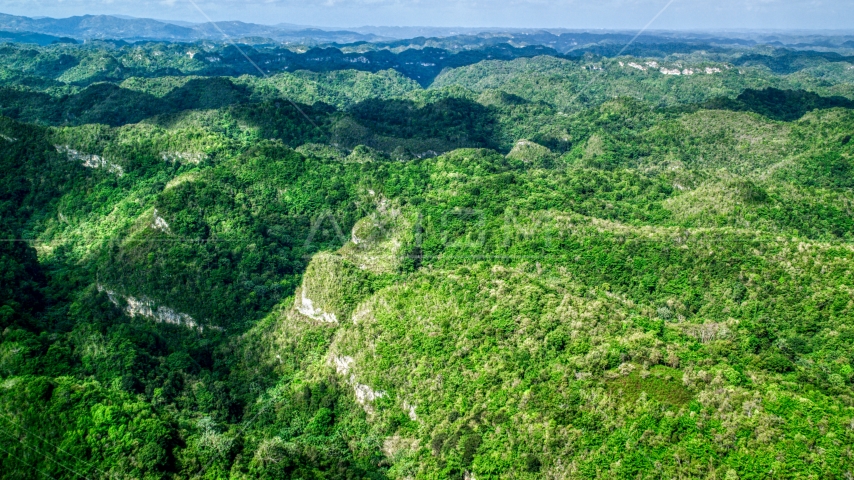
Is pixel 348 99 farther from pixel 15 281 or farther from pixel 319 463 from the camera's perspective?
pixel 319 463

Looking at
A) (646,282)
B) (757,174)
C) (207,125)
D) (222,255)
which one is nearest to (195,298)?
(222,255)

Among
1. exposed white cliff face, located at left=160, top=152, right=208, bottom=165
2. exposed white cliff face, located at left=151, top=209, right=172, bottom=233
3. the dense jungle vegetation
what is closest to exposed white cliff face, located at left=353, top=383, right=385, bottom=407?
the dense jungle vegetation

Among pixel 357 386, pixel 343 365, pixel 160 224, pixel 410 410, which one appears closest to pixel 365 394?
pixel 357 386

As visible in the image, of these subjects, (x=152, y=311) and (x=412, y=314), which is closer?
(x=412, y=314)

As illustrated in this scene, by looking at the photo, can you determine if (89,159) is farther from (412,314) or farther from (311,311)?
(412,314)

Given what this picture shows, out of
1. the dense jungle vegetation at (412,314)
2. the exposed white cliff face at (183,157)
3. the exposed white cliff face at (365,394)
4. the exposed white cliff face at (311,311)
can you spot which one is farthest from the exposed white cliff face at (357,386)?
the exposed white cliff face at (183,157)

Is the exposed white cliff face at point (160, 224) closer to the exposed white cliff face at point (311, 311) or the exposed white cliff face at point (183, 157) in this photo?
the exposed white cliff face at point (311, 311)
